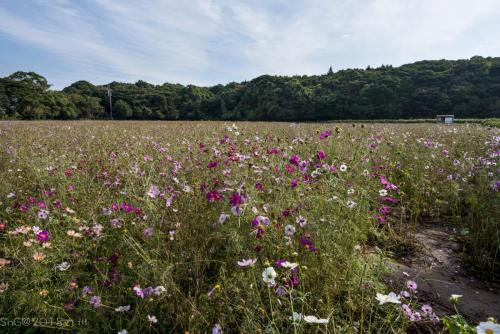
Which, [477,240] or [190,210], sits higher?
[190,210]

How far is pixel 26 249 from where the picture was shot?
6.52ft

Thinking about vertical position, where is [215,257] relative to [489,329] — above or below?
below

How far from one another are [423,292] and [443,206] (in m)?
1.90

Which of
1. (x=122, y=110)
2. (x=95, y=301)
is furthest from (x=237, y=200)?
(x=122, y=110)

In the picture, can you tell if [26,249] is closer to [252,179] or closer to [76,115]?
[252,179]

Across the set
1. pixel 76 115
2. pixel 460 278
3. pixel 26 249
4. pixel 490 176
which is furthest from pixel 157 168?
pixel 76 115

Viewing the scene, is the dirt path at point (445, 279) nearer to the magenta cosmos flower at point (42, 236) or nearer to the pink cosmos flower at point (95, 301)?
the pink cosmos flower at point (95, 301)

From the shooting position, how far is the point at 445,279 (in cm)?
222

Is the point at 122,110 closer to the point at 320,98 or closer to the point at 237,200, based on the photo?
the point at 320,98

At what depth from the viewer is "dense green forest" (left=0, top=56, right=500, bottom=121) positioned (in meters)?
37.7

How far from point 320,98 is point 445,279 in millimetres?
45351

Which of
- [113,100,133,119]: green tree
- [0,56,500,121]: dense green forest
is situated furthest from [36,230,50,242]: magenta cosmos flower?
[113,100,133,119]: green tree

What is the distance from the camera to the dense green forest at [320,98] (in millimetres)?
37688

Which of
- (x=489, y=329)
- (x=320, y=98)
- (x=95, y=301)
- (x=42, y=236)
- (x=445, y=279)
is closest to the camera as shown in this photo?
(x=489, y=329)
